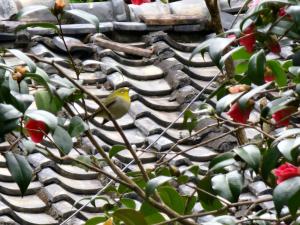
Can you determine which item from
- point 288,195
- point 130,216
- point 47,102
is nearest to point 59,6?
point 47,102

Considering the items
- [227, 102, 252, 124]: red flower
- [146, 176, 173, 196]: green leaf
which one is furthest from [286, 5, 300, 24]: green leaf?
[146, 176, 173, 196]: green leaf

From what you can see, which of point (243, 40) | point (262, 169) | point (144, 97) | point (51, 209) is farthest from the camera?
point (144, 97)

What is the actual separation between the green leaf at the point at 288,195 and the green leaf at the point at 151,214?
24.1 inches

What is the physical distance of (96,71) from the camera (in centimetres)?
398

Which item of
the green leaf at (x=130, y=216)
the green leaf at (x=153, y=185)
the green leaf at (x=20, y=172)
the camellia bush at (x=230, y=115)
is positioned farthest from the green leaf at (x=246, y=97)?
the green leaf at (x=20, y=172)

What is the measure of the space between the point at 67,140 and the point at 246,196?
1.10 m

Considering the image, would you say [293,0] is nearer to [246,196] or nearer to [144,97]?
[246,196]

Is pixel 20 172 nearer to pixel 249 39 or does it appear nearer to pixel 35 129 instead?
pixel 35 129

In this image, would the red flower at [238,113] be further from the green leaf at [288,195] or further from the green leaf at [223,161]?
the green leaf at [288,195]

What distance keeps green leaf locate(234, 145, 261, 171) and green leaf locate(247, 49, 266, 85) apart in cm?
15

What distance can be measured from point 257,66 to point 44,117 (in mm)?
440

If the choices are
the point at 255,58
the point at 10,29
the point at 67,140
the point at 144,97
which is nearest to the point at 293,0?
the point at 255,58

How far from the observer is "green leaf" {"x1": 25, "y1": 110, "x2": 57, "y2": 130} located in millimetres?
2080

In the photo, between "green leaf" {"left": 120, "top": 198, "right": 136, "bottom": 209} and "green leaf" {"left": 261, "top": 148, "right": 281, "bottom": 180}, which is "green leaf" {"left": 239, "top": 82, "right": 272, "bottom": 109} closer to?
"green leaf" {"left": 261, "top": 148, "right": 281, "bottom": 180}
